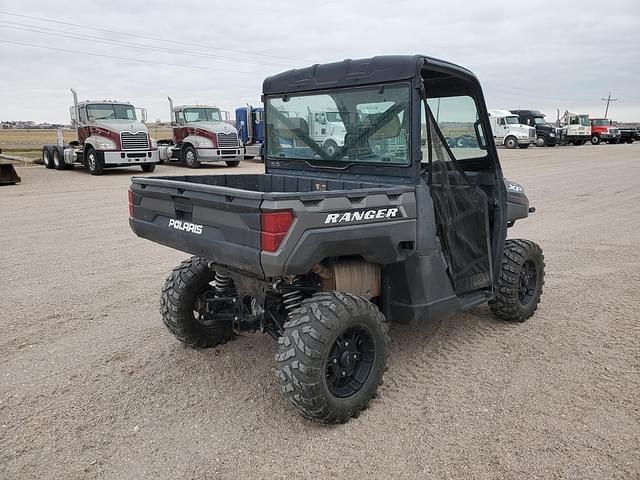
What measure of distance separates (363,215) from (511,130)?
34.6 metres

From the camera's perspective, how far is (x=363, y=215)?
10.5ft

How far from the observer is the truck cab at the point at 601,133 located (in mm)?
42781

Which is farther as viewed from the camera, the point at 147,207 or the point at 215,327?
the point at 215,327

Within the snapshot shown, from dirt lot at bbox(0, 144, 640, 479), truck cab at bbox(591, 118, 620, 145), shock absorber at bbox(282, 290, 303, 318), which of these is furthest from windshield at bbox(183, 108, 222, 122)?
truck cab at bbox(591, 118, 620, 145)

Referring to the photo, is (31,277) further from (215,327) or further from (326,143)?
(326,143)

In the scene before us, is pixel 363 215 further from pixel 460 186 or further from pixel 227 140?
pixel 227 140

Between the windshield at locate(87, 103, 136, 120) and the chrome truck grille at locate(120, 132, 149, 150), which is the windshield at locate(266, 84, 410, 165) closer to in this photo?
the chrome truck grille at locate(120, 132, 149, 150)

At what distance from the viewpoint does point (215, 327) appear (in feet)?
14.1

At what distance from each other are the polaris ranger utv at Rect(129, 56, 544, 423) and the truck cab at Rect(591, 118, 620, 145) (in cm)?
4315

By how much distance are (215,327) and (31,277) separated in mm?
3056

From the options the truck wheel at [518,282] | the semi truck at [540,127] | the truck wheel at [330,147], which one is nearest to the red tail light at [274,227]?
the truck wheel at [330,147]

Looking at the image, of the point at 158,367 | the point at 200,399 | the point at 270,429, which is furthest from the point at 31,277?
the point at 270,429

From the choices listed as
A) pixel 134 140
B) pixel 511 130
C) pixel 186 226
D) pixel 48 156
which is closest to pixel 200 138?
pixel 134 140

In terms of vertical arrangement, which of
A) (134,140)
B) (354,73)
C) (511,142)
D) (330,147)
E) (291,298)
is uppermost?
(354,73)
